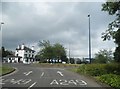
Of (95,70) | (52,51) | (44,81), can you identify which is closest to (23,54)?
(52,51)

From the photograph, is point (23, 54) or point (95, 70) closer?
point (95, 70)

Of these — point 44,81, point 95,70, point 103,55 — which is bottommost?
point 44,81

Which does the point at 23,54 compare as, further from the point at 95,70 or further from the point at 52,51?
the point at 95,70

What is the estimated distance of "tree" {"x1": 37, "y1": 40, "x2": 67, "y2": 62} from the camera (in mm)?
124312

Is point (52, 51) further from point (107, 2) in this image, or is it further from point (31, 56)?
point (107, 2)

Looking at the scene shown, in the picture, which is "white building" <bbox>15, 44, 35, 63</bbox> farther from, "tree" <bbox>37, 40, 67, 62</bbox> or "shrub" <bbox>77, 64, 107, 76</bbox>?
"shrub" <bbox>77, 64, 107, 76</bbox>

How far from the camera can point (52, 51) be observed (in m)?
126

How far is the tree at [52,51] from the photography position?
124312 mm

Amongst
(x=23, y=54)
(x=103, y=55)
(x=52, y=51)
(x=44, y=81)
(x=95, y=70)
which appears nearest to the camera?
(x=44, y=81)

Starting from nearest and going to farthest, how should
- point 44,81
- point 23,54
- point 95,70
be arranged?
point 44,81 → point 95,70 → point 23,54

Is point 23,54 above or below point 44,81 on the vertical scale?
above

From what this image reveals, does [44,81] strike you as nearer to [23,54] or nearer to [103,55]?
[103,55]

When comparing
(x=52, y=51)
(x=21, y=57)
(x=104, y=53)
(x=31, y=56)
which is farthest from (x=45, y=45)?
(x=31, y=56)

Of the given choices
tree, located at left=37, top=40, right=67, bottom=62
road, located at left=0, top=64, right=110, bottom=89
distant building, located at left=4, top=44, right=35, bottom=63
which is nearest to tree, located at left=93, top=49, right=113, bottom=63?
tree, located at left=37, top=40, right=67, bottom=62
